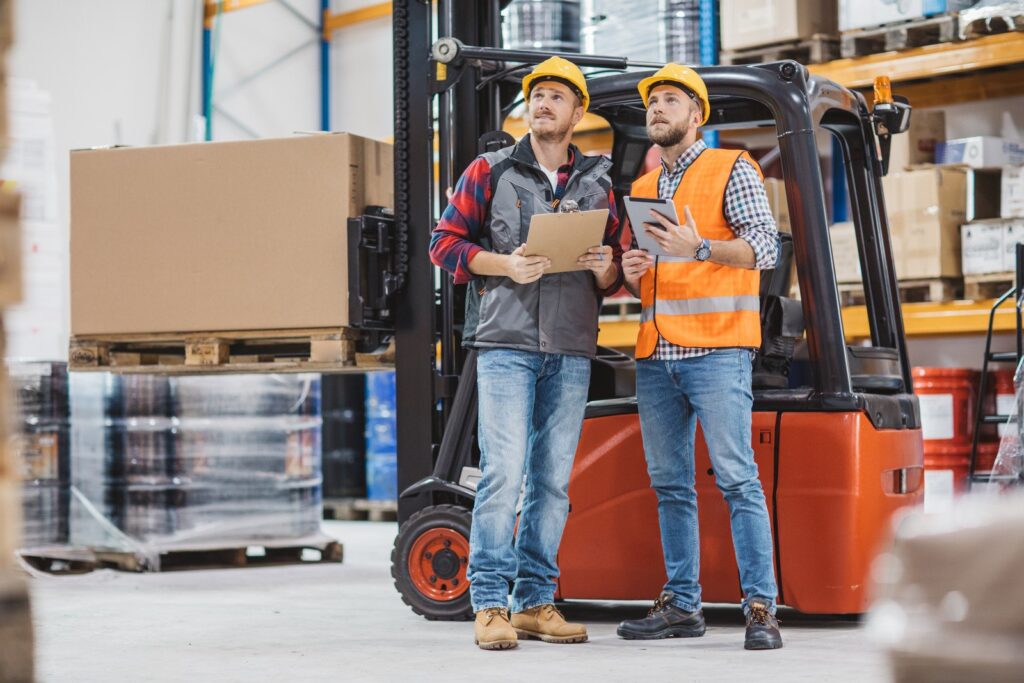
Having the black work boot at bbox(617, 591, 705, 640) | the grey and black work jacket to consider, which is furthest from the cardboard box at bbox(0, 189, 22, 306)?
the black work boot at bbox(617, 591, 705, 640)

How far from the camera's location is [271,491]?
757 cm

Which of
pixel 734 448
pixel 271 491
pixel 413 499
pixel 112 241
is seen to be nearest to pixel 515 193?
pixel 734 448

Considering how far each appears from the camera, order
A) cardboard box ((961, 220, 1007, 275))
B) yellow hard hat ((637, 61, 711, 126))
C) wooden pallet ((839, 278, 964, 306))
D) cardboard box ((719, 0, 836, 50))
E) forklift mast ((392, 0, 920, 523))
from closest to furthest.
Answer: yellow hard hat ((637, 61, 711, 126)) < forklift mast ((392, 0, 920, 523)) < cardboard box ((961, 220, 1007, 275)) < wooden pallet ((839, 278, 964, 306)) < cardboard box ((719, 0, 836, 50))

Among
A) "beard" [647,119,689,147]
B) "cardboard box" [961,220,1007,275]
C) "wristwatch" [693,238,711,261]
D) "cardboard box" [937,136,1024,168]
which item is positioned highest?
"cardboard box" [937,136,1024,168]

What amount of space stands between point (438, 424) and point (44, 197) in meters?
6.56

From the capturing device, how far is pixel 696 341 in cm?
416

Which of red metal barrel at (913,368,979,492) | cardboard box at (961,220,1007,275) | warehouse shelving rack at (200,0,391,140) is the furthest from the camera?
warehouse shelving rack at (200,0,391,140)

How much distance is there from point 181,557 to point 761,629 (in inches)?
172

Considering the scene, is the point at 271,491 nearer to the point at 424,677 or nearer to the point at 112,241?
the point at 112,241

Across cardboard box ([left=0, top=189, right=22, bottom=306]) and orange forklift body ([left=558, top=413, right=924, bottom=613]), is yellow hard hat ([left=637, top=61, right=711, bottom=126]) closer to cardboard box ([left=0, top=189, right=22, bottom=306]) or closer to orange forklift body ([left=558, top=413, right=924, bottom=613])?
orange forklift body ([left=558, top=413, right=924, bottom=613])

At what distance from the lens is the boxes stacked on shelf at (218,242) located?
17.4 ft

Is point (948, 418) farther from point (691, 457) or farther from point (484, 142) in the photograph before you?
point (484, 142)

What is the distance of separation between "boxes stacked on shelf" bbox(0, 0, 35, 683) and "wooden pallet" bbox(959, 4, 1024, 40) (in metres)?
6.72

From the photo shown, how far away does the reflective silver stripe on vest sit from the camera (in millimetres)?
4180
